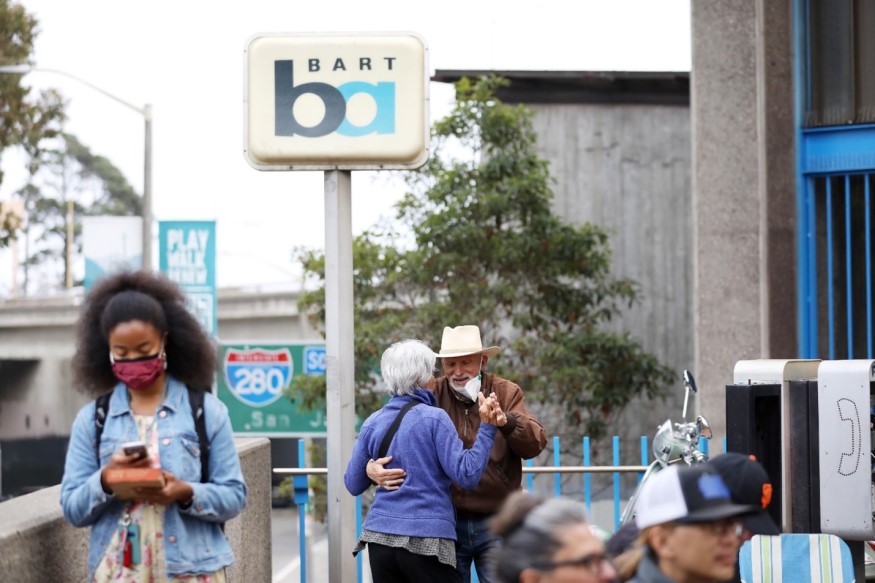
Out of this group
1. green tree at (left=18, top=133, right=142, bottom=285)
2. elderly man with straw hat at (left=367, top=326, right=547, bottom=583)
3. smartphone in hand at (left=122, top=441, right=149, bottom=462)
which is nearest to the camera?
smartphone in hand at (left=122, top=441, right=149, bottom=462)

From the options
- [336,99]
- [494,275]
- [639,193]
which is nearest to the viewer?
[336,99]

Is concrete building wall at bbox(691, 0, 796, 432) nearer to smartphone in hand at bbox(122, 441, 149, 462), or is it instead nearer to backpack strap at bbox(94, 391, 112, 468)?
backpack strap at bbox(94, 391, 112, 468)

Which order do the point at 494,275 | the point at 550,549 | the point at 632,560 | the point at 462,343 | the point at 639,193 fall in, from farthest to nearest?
the point at 639,193 < the point at 494,275 < the point at 462,343 < the point at 632,560 < the point at 550,549

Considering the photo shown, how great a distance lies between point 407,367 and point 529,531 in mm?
2301

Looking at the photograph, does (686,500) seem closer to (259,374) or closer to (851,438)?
(851,438)

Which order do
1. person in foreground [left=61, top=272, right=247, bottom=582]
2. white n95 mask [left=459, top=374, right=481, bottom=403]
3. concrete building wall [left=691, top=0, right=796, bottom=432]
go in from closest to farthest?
person in foreground [left=61, top=272, right=247, bottom=582]
white n95 mask [left=459, top=374, right=481, bottom=403]
concrete building wall [left=691, top=0, right=796, bottom=432]

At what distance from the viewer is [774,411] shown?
21.5 feet

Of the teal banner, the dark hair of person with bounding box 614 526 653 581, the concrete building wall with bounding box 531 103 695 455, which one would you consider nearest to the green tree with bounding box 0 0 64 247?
the teal banner

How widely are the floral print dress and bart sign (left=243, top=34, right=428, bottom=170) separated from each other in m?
2.39

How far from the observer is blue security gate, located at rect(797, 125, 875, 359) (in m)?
9.50

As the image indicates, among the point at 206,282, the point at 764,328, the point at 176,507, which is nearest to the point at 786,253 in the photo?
the point at 764,328

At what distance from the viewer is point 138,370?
4113 mm

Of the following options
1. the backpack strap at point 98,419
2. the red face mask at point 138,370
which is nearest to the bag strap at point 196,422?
the backpack strap at point 98,419

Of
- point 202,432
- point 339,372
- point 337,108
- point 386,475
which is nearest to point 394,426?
point 386,475
